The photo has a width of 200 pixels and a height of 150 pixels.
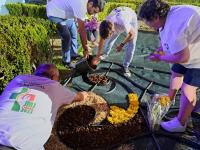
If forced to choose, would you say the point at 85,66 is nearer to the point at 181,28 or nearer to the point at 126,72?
the point at 126,72

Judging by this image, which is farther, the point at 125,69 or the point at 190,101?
the point at 125,69

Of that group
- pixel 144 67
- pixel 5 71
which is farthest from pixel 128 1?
pixel 5 71

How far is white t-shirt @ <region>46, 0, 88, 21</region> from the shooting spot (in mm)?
5043

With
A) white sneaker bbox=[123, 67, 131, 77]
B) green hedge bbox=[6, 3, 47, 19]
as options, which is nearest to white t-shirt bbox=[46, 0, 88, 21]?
white sneaker bbox=[123, 67, 131, 77]

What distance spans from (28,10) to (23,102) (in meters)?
7.47

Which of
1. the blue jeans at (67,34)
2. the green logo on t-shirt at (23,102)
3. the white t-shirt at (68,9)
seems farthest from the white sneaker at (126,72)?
the green logo on t-shirt at (23,102)

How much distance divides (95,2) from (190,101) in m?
2.08

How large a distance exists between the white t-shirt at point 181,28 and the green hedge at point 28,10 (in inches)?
253

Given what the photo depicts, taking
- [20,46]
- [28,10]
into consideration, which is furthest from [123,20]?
[28,10]

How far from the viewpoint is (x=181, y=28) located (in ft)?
10.4

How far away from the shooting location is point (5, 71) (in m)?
4.22

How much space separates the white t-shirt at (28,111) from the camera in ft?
7.82

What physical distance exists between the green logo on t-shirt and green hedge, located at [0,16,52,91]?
1720 mm

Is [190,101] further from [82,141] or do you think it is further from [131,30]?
[131,30]
